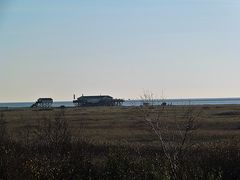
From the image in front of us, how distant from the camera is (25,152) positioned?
13844 millimetres

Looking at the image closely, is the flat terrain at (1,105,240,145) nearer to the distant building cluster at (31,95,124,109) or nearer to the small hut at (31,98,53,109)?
the small hut at (31,98,53,109)

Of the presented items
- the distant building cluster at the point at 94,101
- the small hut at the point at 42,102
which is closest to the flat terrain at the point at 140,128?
the small hut at the point at 42,102

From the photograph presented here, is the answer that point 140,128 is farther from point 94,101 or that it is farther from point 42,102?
point 94,101

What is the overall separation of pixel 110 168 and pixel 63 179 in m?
1.47

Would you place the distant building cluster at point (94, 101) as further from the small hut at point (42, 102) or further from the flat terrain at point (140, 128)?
the flat terrain at point (140, 128)

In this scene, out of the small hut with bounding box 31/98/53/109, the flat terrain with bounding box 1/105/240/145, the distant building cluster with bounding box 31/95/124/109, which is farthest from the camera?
the distant building cluster with bounding box 31/95/124/109

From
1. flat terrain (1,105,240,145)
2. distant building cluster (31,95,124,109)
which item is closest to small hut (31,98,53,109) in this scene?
distant building cluster (31,95,124,109)

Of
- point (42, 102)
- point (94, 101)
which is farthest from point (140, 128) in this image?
point (94, 101)

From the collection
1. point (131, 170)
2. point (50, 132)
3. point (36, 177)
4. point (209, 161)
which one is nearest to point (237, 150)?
point (209, 161)

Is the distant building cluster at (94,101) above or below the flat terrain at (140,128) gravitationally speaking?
above

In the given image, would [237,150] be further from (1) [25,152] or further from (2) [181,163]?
(1) [25,152]

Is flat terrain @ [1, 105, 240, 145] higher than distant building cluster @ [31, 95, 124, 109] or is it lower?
lower

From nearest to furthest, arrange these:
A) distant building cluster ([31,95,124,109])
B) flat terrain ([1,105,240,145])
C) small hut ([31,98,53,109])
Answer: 1. flat terrain ([1,105,240,145])
2. small hut ([31,98,53,109])
3. distant building cluster ([31,95,124,109])

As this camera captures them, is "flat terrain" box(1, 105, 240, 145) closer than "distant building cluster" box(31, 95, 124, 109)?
Yes
